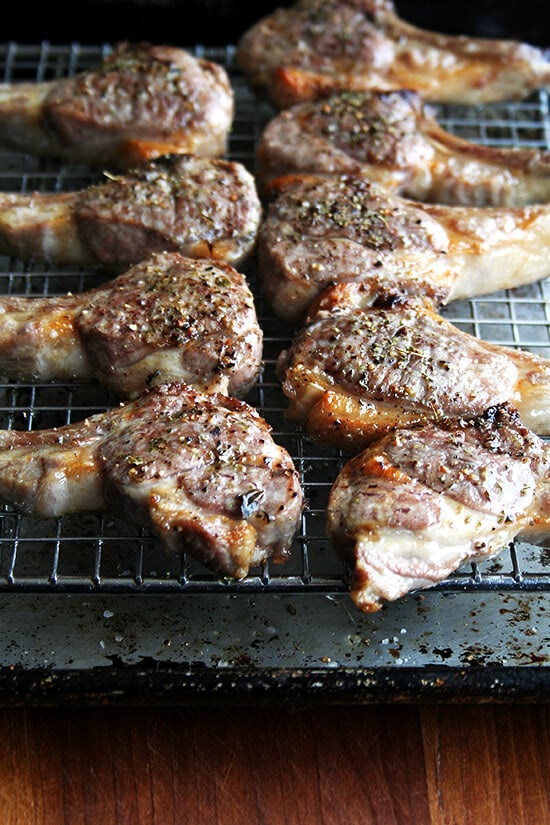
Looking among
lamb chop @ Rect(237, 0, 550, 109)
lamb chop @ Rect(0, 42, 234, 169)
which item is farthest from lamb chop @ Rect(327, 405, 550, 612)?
lamb chop @ Rect(237, 0, 550, 109)

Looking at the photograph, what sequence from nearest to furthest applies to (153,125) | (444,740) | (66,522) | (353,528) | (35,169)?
(353,528) → (444,740) → (66,522) → (153,125) → (35,169)

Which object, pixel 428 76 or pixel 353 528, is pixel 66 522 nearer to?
pixel 353 528

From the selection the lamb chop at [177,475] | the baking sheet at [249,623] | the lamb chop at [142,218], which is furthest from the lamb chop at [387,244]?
the lamb chop at [177,475]

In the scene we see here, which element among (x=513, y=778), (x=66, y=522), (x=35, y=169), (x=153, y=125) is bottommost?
(x=513, y=778)

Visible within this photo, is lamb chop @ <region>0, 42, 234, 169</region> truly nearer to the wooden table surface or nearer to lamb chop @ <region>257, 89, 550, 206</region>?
lamb chop @ <region>257, 89, 550, 206</region>

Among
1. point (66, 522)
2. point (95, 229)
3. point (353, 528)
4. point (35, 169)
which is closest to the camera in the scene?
point (353, 528)

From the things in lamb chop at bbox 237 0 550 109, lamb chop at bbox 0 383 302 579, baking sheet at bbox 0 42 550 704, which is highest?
lamb chop at bbox 237 0 550 109

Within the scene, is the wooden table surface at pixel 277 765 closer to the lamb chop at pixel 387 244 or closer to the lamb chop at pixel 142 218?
the lamb chop at pixel 387 244

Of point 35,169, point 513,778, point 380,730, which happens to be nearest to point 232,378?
point 380,730

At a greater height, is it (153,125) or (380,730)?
(153,125)
